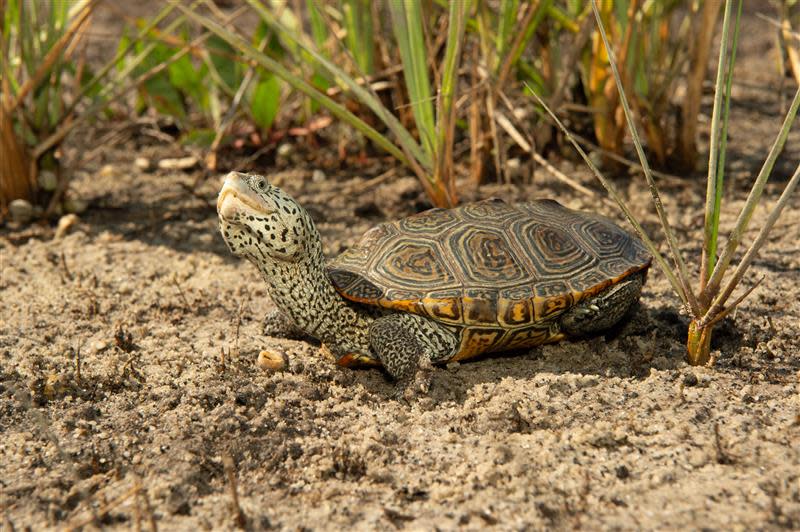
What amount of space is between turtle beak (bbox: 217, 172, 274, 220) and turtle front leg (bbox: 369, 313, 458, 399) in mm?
673

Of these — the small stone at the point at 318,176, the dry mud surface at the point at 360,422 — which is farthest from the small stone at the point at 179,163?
the dry mud surface at the point at 360,422

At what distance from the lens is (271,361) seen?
114 inches

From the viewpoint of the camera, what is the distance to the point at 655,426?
238 centimetres

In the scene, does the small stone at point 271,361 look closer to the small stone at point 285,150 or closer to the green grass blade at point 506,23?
the green grass blade at point 506,23

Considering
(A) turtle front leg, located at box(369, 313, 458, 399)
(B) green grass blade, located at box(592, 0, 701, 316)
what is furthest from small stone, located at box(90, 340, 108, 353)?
(B) green grass blade, located at box(592, 0, 701, 316)

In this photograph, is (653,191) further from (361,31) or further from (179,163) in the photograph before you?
(179,163)

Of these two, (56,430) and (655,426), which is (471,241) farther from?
(56,430)

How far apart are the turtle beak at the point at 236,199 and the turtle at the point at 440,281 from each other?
24 mm

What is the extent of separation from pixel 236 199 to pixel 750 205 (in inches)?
65.5

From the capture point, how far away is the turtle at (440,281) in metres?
2.85

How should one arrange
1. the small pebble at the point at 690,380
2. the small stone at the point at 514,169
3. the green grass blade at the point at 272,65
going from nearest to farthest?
the small pebble at the point at 690,380 < the green grass blade at the point at 272,65 < the small stone at the point at 514,169

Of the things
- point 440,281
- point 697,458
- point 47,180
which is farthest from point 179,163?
point 697,458

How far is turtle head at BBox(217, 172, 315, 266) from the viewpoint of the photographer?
105 inches

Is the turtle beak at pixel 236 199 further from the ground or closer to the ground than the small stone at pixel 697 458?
further from the ground
